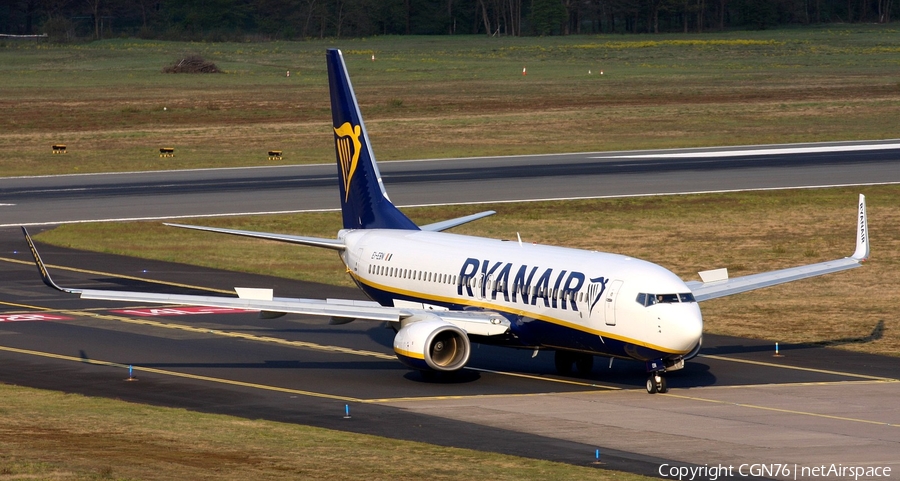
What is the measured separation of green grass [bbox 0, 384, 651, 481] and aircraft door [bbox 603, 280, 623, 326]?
652 cm

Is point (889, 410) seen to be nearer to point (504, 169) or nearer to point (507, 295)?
point (507, 295)

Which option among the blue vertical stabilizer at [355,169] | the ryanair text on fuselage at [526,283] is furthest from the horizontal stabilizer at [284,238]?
the ryanair text on fuselage at [526,283]

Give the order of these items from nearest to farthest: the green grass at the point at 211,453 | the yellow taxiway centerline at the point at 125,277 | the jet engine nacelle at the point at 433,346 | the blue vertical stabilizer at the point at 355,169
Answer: the green grass at the point at 211,453 → the jet engine nacelle at the point at 433,346 → the blue vertical stabilizer at the point at 355,169 → the yellow taxiway centerline at the point at 125,277

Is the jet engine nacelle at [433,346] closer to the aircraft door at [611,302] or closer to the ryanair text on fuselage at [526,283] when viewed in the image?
the ryanair text on fuselage at [526,283]

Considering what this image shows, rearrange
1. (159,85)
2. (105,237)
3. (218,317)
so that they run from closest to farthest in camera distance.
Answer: (218,317), (105,237), (159,85)

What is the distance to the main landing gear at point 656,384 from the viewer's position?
32.5m

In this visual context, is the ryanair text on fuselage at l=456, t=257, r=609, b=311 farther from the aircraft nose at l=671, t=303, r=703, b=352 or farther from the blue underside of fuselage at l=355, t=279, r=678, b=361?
the aircraft nose at l=671, t=303, r=703, b=352

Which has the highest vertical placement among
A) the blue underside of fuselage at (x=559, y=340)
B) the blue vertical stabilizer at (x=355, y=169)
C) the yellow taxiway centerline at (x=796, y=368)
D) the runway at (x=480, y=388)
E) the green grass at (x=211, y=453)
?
the blue vertical stabilizer at (x=355, y=169)

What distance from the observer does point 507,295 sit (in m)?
34.9

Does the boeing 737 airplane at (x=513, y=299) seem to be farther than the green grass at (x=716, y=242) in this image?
No

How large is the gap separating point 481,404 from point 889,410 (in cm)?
968

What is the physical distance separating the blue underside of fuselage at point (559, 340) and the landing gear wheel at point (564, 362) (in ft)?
5.16

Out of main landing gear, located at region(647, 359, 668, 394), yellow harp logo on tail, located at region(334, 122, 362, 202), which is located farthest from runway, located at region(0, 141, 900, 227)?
main landing gear, located at region(647, 359, 668, 394)

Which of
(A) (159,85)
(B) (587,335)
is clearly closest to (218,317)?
(B) (587,335)
